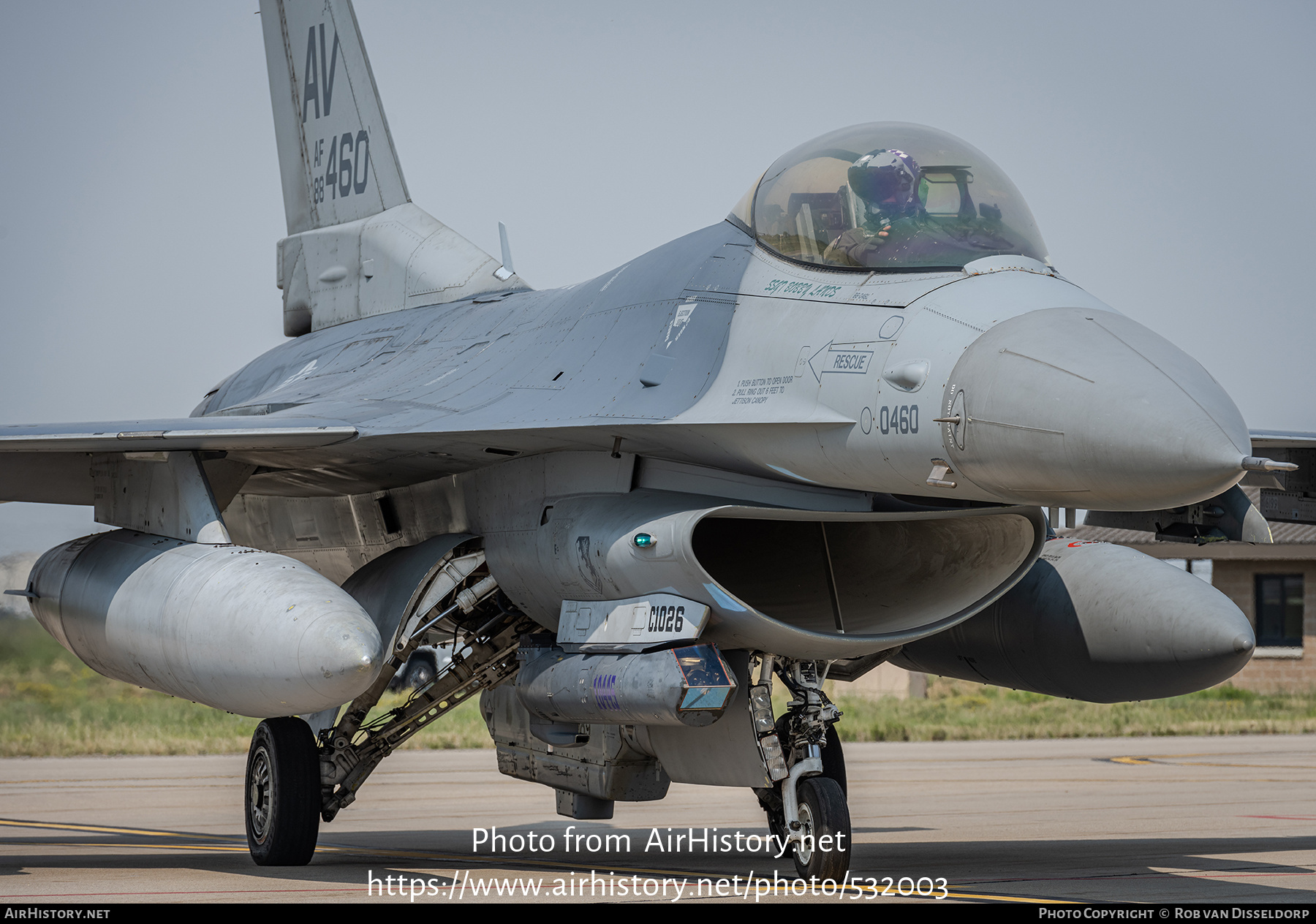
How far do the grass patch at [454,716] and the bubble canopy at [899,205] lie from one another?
10.6 meters

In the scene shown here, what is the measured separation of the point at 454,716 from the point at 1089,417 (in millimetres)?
22795

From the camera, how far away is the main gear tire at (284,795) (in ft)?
28.0

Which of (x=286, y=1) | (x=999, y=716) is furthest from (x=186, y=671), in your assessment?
(x=999, y=716)

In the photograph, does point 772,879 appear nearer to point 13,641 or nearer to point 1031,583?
point 1031,583

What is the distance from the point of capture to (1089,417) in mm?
5480

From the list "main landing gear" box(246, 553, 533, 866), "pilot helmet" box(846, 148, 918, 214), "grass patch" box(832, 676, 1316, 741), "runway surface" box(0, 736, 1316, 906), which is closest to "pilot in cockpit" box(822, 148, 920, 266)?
"pilot helmet" box(846, 148, 918, 214)

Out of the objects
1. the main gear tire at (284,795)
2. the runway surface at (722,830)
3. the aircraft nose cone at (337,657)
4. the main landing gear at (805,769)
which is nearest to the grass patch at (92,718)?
the runway surface at (722,830)

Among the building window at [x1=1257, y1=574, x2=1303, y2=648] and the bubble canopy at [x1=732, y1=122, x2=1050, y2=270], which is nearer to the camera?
the bubble canopy at [x1=732, y1=122, x2=1050, y2=270]

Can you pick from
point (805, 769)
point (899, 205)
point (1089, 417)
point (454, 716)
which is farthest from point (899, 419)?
point (454, 716)

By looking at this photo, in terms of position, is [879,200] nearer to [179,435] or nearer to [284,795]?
[179,435]

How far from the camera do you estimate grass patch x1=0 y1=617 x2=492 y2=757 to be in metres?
15.2

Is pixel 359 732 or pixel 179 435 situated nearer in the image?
pixel 179 435

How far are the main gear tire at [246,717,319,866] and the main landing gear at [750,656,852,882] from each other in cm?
283

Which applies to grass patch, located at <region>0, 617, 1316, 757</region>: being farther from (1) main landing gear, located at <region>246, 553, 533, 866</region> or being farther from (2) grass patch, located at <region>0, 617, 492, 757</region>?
(1) main landing gear, located at <region>246, 553, 533, 866</region>
